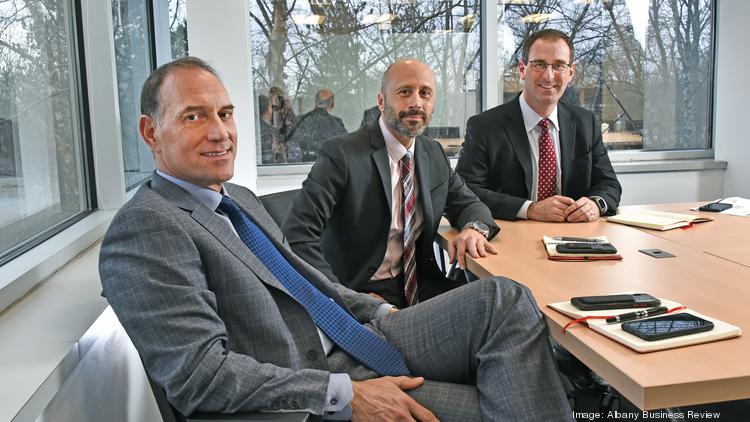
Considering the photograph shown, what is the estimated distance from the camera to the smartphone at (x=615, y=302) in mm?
1482

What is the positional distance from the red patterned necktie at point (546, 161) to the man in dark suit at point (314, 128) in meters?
1.88

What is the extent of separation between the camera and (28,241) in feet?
6.23

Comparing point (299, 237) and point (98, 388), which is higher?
Result: point (299, 237)

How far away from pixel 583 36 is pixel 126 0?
3136mm

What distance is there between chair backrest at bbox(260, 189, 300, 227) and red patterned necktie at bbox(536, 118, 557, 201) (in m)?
1.19

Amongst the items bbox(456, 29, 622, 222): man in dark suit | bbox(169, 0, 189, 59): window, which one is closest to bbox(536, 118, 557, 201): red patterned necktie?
bbox(456, 29, 622, 222): man in dark suit

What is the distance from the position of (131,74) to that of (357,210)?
1.49m

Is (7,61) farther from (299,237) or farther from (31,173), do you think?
(299,237)

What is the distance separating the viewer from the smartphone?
58.4 inches

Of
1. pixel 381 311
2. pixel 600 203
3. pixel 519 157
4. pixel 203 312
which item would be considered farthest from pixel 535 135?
pixel 203 312

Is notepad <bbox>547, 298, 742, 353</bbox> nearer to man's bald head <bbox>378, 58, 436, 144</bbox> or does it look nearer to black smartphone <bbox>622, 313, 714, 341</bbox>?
black smartphone <bbox>622, 313, 714, 341</bbox>

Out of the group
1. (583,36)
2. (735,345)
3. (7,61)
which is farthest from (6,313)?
(583,36)

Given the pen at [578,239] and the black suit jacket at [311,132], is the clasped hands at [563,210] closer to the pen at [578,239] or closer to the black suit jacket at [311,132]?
the pen at [578,239]

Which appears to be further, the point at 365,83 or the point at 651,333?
the point at 365,83
